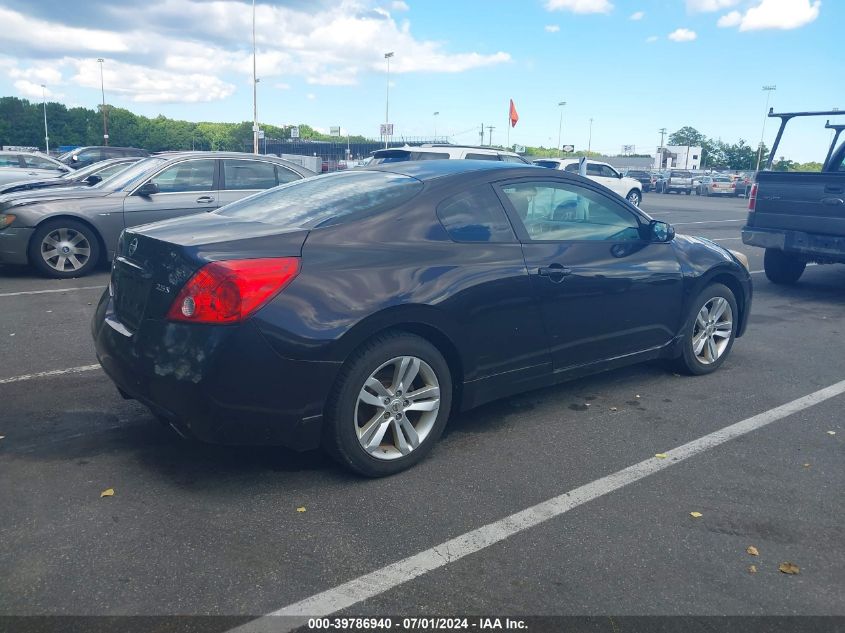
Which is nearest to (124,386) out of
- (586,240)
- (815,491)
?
(586,240)

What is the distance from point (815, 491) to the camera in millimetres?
3641

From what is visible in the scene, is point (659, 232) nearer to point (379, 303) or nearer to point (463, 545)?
point (379, 303)

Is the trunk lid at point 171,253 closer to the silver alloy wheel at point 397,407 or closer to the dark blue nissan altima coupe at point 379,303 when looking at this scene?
the dark blue nissan altima coupe at point 379,303

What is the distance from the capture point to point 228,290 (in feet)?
10.5

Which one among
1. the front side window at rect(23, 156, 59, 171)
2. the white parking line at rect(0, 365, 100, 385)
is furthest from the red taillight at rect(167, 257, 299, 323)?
the front side window at rect(23, 156, 59, 171)

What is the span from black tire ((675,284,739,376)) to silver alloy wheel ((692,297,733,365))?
0.02 metres

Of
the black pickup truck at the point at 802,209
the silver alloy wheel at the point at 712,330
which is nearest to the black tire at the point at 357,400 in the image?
the silver alloy wheel at the point at 712,330

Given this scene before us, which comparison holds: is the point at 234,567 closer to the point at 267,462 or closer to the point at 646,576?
the point at 267,462

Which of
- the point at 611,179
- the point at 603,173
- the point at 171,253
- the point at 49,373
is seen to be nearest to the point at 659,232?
the point at 171,253

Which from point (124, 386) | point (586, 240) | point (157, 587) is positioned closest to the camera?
point (157, 587)

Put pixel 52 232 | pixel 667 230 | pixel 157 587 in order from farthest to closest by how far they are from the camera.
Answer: pixel 52 232
pixel 667 230
pixel 157 587

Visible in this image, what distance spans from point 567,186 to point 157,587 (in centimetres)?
318

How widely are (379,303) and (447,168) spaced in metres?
1.20

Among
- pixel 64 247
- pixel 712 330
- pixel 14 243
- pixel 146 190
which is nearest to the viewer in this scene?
pixel 712 330
